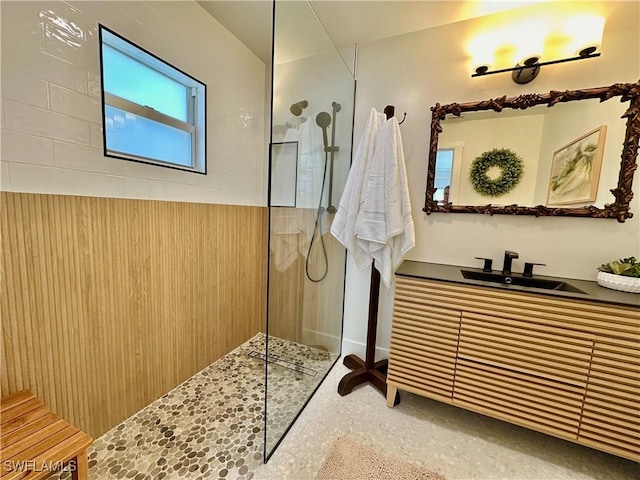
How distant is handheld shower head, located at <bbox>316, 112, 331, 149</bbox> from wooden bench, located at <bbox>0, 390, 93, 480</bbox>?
1.78 metres

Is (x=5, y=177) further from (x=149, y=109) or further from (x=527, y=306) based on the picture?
(x=527, y=306)

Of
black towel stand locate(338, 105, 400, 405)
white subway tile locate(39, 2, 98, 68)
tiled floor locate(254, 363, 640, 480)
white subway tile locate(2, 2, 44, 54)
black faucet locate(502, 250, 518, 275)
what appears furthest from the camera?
black towel stand locate(338, 105, 400, 405)

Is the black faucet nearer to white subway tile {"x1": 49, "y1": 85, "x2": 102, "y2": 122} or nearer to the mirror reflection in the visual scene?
the mirror reflection

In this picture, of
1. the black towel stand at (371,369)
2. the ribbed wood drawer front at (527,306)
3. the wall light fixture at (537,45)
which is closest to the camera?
the ribbed wood drawer front at (527,306)

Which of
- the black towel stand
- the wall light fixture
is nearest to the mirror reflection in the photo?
the wall light fixture

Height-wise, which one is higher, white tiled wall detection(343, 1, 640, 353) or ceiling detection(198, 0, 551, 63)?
ceiling detection(198, 0, 551, 63)

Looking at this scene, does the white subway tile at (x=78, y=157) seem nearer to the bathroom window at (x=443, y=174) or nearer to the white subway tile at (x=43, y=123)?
the white subway tile at (x=43, y=123)

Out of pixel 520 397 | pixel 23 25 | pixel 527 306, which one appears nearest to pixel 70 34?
pixel 23 25

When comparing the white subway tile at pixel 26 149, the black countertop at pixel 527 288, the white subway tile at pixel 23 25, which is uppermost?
the white subway tile at pixel 23 25

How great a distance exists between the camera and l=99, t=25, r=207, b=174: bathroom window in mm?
1367

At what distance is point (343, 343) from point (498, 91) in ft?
7.16

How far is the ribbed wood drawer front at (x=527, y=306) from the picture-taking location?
1206 millimetres

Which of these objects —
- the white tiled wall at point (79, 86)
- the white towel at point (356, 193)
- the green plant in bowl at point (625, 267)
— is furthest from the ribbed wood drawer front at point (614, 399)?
the white tiled wall at point (79, 86)

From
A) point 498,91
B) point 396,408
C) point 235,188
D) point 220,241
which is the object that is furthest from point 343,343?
point 498,91
